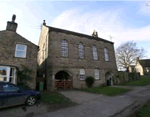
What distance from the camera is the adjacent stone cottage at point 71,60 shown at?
14.1m

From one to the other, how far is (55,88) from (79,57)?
627 centimetres

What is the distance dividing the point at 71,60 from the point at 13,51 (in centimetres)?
779

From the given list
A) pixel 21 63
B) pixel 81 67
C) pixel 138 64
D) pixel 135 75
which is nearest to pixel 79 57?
pixel 81 67

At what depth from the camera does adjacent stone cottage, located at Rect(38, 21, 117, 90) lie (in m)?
14.1

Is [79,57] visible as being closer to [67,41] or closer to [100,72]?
[67,41]

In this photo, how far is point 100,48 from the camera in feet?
65.3

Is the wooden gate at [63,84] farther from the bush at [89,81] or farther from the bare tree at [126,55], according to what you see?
the bare tree at [126,55]

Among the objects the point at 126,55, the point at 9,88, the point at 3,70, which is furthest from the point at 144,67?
the point at 9,88

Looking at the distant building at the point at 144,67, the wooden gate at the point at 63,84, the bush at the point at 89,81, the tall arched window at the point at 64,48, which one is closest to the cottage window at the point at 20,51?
the tall arched window at the point at 64,48

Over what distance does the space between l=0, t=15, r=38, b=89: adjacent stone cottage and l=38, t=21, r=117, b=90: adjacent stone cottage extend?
2497mm

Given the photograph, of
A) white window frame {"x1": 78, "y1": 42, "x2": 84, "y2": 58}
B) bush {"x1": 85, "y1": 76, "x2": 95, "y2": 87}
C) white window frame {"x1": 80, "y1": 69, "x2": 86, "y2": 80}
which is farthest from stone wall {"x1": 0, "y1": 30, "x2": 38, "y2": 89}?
bush {"x1": 85, "y1": 76, "x2": 95, "y2": 87}

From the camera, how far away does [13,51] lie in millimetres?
11367

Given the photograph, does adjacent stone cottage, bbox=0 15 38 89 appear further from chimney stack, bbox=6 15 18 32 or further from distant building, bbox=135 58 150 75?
distant building, bbox=135 58 150 75

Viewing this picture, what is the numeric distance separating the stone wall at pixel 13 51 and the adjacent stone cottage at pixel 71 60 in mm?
2402
